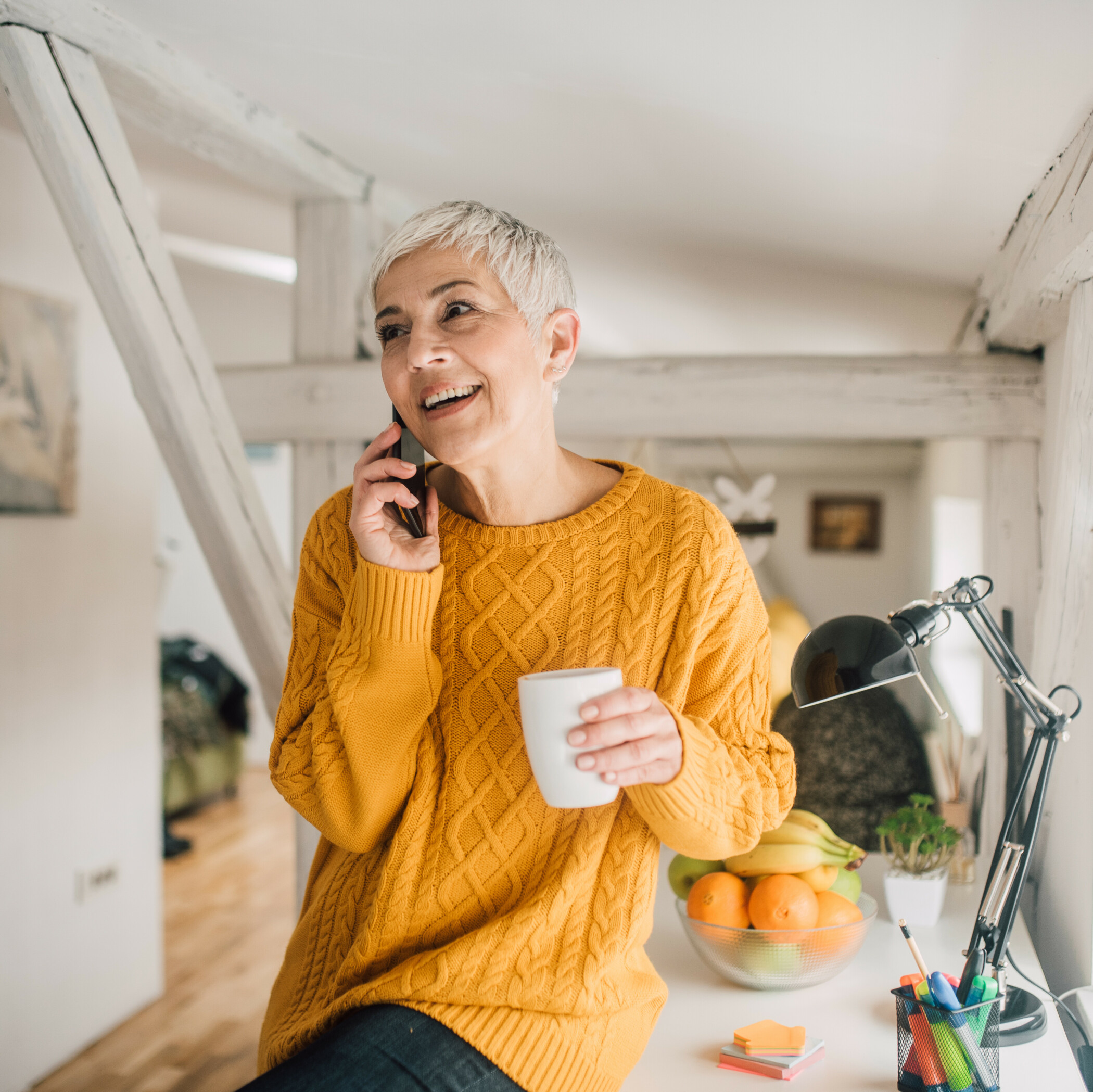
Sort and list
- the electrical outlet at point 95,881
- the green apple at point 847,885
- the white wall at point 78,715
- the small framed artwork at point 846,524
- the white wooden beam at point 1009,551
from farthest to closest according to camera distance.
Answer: the small framed artwork at point 846,524 → the electrical outlet at point 95,881 → the white wall at point 78,715 → the white wooden beam at point 1009,551 → the green apple at point 847,885

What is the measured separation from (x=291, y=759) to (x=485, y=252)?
0.57m

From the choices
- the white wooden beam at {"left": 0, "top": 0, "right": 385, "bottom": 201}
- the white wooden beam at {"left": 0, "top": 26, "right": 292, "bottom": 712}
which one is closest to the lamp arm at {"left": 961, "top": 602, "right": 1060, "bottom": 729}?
the white wooden beam at {"left": 0, "top": 26, "right": 292, "bottom": 712}

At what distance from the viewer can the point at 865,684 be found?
1.00 metres

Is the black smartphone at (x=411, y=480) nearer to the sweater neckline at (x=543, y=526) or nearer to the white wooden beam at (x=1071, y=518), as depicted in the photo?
the sweater neckline at (x=543, y=526)


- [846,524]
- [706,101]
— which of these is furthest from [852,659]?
[846,524]

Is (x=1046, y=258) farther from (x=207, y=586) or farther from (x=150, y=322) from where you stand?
(x=207, y=586)

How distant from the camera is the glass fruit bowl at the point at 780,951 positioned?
4.03 feet

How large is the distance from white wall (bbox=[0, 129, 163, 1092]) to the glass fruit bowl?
1.91 metres

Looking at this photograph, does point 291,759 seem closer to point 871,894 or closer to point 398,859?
point 398,859

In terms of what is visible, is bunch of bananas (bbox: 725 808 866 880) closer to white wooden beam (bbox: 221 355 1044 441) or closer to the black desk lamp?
the black desk lamp

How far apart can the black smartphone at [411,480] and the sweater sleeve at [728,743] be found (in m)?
0.31

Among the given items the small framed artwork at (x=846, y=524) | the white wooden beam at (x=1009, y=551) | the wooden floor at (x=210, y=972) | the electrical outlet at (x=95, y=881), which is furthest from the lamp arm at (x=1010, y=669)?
the small framed artwork at (x=846, y=524)

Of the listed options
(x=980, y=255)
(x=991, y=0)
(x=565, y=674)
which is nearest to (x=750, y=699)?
(x=565, y=674)

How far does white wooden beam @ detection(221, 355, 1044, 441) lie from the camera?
1.79 m
